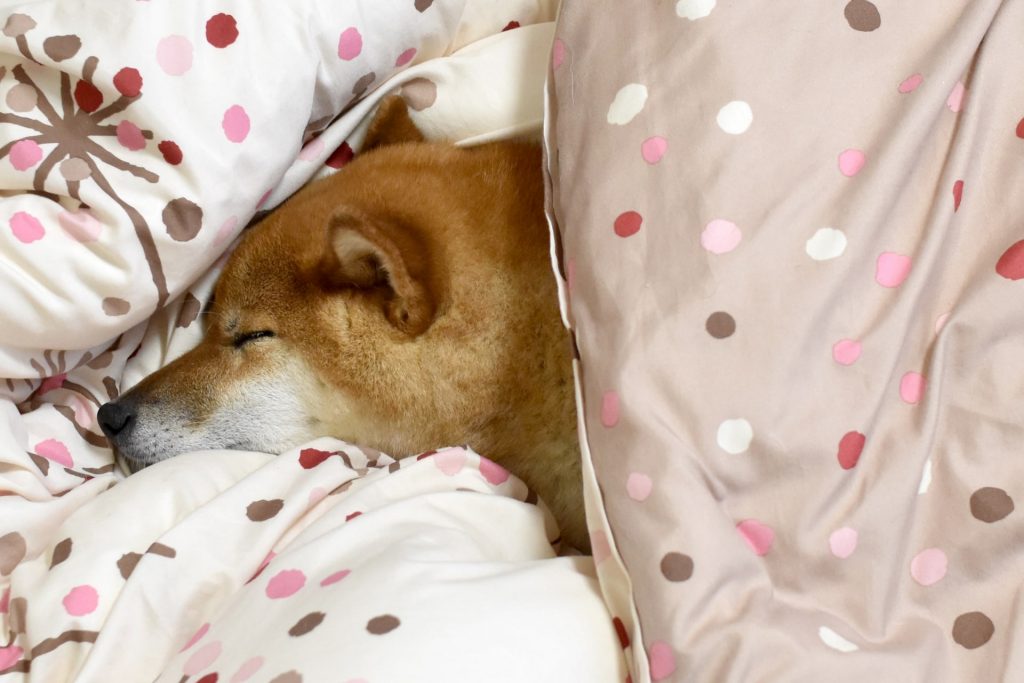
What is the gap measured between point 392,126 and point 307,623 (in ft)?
2.75

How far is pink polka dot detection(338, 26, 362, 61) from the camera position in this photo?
4.08ft

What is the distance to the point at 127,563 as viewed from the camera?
1.01 meters

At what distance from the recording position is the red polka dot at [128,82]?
1.12m

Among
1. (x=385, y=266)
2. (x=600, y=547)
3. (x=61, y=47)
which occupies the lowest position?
(x=600, y=547)

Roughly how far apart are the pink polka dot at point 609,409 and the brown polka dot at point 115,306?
69 cm

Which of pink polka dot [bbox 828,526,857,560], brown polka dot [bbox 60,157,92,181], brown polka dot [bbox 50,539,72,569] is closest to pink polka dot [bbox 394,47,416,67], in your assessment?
brown polka dot [bbox 60,157,92,181]

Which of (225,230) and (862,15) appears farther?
(225,230)

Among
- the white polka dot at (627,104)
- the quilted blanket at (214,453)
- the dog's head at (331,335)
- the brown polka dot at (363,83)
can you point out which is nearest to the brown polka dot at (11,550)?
the quilted blanket at (214,453)

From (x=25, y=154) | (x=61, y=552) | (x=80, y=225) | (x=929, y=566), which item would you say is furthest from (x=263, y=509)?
(x=929, y=566)

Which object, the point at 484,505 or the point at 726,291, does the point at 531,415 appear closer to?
the point at 484,505

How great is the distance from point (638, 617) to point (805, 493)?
0.21 meters

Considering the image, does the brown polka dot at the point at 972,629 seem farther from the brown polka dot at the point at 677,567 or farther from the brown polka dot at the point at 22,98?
the brown polka dot at the point at 22,98

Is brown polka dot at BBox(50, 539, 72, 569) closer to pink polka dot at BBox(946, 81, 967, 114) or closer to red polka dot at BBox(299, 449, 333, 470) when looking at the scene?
red polka dot at BBox(299, 449, 333, 470)

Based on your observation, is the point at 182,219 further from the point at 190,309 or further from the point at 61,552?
the point at 61,552
